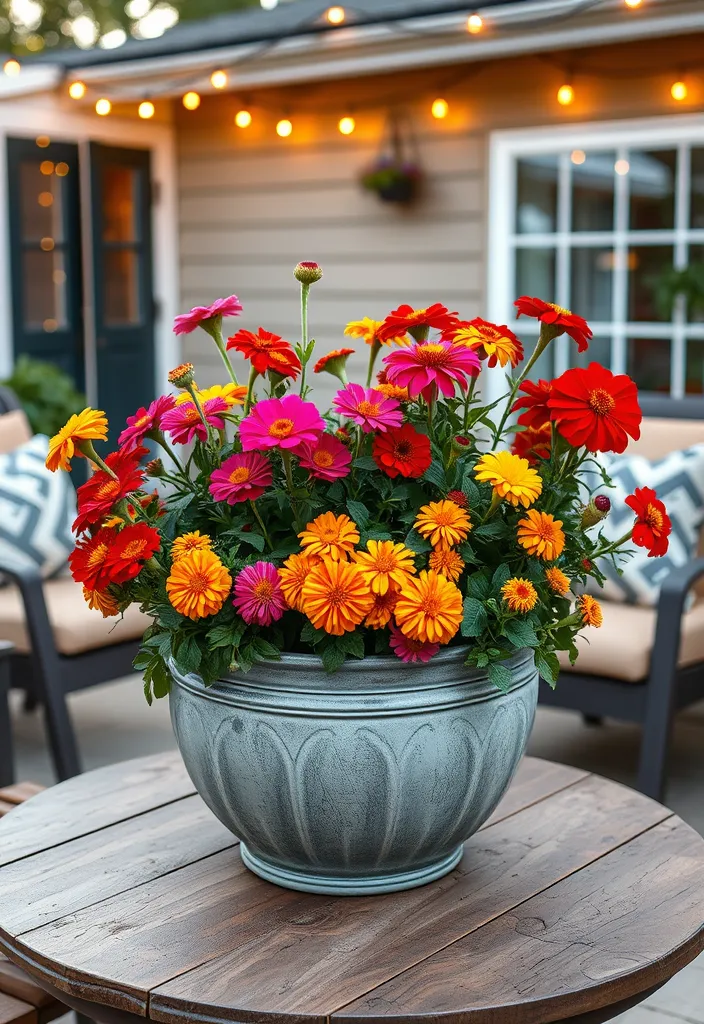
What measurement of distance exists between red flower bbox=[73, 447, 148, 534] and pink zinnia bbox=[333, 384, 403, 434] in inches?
8.5

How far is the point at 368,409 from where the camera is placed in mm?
1214

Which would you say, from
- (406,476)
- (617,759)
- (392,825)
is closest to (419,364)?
(406,476)

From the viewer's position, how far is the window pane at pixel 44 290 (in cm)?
655

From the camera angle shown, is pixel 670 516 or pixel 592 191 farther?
pixel 592 191

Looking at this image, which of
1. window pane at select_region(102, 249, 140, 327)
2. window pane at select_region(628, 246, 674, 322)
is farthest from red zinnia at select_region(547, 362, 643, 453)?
window pane at select_region(102, 249, 140, 327)

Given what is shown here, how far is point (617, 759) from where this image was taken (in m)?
3.44

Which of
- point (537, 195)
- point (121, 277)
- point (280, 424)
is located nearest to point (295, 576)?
point (280, 424)

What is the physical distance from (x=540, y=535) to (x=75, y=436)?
0.48 m

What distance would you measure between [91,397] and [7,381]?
52.0 inches

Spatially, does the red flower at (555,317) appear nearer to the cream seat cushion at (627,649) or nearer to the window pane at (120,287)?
the cream seat cushion at (627,649)

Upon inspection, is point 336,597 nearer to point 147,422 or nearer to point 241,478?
point 241,478

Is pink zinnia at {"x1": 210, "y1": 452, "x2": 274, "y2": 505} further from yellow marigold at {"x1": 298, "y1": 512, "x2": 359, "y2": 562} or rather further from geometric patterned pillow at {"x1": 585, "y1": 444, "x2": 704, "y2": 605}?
geometric patterned pillow at {"x1": 585, "y1": 444, "x2": 704, "y2": 605}

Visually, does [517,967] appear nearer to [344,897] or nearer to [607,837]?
[344,897]

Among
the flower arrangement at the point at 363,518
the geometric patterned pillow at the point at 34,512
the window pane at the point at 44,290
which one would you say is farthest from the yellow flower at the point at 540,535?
the window pane at the point at 44,290
